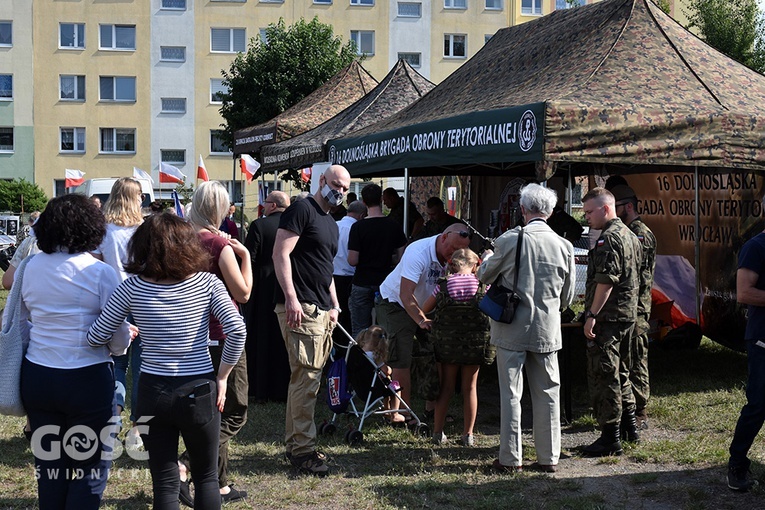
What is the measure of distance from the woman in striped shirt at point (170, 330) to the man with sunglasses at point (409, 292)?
8.10ft

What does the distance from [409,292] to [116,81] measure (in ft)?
122

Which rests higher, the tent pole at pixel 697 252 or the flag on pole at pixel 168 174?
the flag on pole at pixel 168 174

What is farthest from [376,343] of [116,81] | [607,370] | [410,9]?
[410,9]

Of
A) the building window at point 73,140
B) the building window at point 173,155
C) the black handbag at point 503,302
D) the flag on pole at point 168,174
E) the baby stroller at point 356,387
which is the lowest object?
the baby stroller at point 356,387

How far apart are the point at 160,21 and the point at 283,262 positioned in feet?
124

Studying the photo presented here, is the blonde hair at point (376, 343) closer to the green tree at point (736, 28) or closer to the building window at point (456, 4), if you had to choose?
the green tree at point (736, 28)

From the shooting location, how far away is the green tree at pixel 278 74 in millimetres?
28000

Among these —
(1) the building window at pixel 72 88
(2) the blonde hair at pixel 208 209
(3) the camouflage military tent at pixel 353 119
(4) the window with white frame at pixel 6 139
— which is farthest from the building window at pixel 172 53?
(2) the blonde hair at pixel 208 209

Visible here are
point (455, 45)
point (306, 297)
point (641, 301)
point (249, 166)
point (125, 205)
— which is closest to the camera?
point (306, 297)

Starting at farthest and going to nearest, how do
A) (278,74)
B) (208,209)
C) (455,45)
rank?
(455,45), (278,74), (208,209)

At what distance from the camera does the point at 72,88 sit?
40.1 meters

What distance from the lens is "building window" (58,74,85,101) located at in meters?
40.0

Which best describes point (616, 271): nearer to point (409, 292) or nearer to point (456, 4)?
point (409, 292)

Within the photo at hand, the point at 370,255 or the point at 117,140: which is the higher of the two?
the point at 117,140
